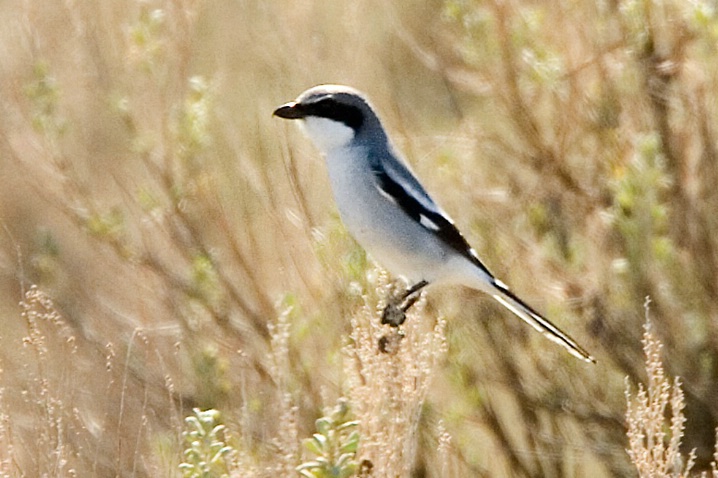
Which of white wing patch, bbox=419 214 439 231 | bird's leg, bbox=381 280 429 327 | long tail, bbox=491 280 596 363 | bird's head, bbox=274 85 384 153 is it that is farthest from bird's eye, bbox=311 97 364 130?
long tail, bbox=491 280 596 363

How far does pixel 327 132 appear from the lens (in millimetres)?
4426

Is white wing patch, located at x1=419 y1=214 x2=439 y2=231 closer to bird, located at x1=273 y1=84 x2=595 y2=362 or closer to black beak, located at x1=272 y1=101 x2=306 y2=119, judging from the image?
bird, located at x1=273 y1=84 x2=595 y2=362

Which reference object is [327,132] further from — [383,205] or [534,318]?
[534,318]

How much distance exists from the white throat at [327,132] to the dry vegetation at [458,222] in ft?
1.33

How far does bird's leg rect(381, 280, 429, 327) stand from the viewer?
4.02 m

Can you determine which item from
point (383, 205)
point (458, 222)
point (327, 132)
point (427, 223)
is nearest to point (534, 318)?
point (427, 223)

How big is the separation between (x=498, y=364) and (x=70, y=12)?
2.38 meters

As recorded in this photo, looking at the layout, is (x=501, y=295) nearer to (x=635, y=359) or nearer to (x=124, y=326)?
(x=635, y=359)

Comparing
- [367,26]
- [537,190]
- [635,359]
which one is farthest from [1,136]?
[635,359]

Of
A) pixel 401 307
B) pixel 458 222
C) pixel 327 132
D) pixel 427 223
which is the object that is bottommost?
pixel 401 307

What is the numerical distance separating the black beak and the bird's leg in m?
0.70

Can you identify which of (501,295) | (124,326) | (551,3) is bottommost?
(501,295)

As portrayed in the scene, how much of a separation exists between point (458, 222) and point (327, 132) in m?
1.12

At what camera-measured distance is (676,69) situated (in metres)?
5.23
